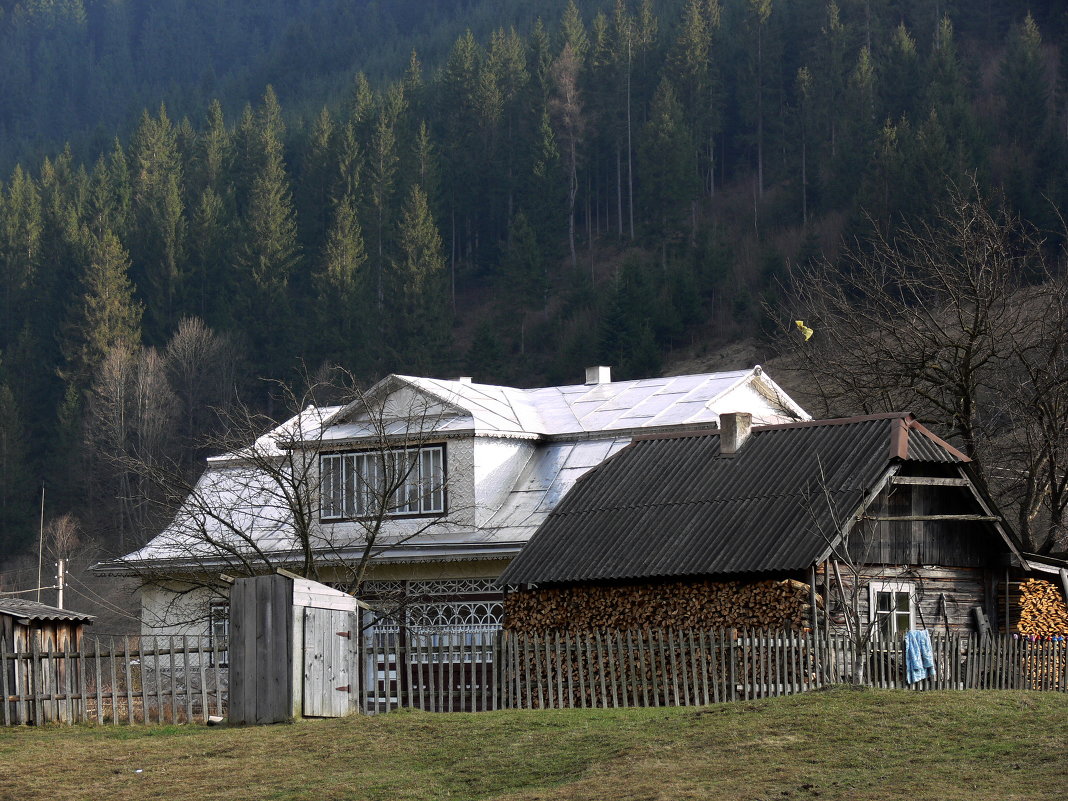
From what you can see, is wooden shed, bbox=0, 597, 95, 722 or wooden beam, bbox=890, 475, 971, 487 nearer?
wooden shed, bbox=0, 597, 95, 722

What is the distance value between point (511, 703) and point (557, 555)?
16.3 ft

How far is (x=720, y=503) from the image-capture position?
24.6 m

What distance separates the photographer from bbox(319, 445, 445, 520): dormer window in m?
31.7

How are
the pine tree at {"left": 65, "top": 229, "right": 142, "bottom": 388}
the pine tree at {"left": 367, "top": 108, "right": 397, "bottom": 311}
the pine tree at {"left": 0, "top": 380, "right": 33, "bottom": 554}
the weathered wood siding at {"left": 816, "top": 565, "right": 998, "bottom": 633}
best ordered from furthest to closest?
the pine tree at {"left": 367, "top": 108, "right": 397, "bottom": 311} < the pine tree at {"left": 65, "top": 229, "right": 142, "bottom": 388} < the pine tree at {"left": 0, "top": 380, "right": 33, "bottom": 554} < the weathered wood siding at {"left": 816, "top": 565, "right": 998, "bottom": 633}

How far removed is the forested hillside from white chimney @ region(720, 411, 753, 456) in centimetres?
4906

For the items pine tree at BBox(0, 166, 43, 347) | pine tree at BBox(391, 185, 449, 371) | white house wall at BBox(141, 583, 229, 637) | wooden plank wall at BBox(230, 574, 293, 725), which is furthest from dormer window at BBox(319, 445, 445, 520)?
pine tree at BBox(0, 166, 43, 347)

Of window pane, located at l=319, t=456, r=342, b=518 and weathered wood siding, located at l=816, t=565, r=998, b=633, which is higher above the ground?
window pane, located at l=319, t=456, r=342, b=518

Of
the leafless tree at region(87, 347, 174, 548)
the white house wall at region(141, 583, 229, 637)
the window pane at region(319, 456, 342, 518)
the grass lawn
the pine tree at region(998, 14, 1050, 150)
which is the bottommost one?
the grass lawn

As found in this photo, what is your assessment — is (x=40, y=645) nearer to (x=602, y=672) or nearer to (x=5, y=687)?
(x=5, y=687)

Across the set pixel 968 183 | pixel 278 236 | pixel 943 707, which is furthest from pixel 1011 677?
pixel 278 236

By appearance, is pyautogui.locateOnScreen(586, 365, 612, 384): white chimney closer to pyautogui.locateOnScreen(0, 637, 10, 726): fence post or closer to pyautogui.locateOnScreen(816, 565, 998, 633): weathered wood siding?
pyautogui.locateOnScreen(816, 565, 998, 633): weathered wood siding

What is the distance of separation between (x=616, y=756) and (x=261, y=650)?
5.01 metres

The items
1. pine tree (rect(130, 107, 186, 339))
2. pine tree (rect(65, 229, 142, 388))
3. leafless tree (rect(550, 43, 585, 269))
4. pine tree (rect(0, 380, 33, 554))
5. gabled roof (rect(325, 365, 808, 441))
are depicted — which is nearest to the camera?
gabled roof (rect(325, 365, 808, 441))

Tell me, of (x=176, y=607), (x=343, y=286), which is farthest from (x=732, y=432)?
(x=343, y=286)
